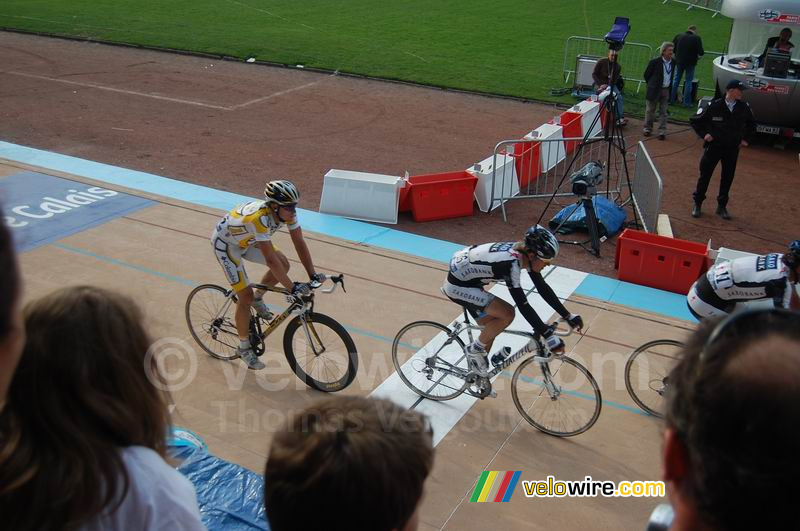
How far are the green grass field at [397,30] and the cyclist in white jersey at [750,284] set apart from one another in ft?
43.1

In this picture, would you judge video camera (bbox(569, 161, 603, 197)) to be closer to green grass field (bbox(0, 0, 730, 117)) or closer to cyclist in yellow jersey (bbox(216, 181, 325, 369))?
cyclist in yellow jersey (bbox(216, 181, 325, 369))

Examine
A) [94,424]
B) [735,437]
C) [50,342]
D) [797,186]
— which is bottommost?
[797,186]

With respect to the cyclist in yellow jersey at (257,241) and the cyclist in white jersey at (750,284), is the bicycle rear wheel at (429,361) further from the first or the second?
the cyclist in white jersey at (750,284)

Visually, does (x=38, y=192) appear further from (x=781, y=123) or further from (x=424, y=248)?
(x=781, y=123)

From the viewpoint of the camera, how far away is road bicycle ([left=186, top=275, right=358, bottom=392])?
6703mm

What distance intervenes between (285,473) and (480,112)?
56.1ft

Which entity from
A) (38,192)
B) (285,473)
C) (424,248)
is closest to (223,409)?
(424,248)

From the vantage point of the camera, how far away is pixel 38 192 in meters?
12.0

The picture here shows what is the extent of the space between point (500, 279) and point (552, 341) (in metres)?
0.67

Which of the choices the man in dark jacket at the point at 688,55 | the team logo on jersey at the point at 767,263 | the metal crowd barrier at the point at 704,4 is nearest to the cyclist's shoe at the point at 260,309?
the team logo on jersey at the point at 767,263

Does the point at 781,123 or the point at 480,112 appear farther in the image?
the point at 480,112

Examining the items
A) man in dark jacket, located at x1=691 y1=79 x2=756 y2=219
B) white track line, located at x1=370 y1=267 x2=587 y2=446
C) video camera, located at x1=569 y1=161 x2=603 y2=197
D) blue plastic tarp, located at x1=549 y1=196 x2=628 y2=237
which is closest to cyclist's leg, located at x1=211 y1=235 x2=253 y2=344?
white track line, located at x1=370 y1=267 x2=587 y2=446

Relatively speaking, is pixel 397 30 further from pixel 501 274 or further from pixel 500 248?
pixel 501 274

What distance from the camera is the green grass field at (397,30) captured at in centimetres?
2245
